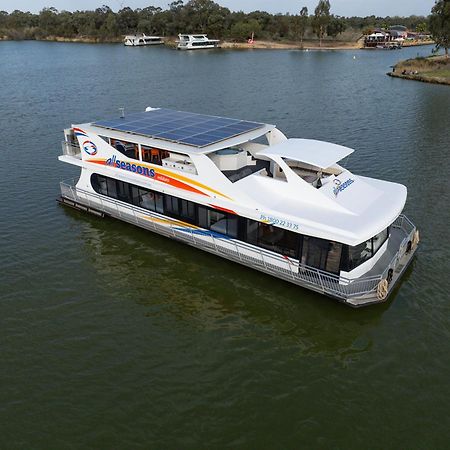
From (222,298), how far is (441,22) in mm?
86882

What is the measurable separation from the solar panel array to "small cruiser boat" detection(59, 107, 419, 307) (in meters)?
0.06

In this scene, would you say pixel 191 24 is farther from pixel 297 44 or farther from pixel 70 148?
pixel 70 148

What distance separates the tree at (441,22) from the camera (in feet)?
260

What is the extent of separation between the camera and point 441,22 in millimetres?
81188

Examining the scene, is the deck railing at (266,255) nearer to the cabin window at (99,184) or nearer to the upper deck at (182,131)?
the cabin window at (99,184)

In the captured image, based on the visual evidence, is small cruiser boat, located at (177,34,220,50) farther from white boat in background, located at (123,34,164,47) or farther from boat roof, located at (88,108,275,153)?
boat roof, located at (88,108,275,153)

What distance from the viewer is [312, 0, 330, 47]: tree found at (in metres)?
152

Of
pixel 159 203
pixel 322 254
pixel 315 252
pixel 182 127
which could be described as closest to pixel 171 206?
pixel 159 203

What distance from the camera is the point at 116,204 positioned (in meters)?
24.5

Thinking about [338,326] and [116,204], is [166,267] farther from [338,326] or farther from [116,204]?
[338,326]

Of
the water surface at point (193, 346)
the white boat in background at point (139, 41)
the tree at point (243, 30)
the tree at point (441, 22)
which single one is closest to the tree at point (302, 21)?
the tree at point (243, 30)

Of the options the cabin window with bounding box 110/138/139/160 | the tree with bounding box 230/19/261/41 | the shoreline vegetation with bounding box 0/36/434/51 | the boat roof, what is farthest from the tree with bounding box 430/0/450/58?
the tree with bounding box 230/19/261/41

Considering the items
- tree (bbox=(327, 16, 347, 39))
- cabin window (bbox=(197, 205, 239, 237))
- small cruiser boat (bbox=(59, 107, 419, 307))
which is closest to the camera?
small cruiser boat (bbox=(59, 107, 419, 307))

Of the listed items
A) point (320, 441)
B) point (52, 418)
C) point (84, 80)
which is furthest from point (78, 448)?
point (84, 80)
